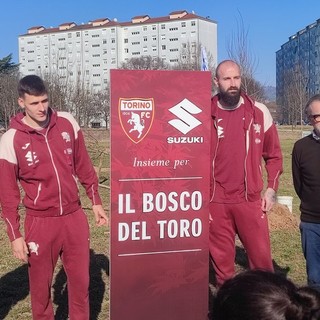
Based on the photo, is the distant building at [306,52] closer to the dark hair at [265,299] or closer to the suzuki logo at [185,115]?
the suzuki logo at [185,115]

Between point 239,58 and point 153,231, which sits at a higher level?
point 239,58

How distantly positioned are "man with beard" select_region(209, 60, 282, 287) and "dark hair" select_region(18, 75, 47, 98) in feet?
4.50

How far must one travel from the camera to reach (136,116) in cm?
403

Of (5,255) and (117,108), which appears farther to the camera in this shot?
(5,255)

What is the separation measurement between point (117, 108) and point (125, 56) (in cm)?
11592

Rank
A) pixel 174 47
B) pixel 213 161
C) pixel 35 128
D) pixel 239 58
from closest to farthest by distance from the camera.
→ pixel 35 128, pixel 213 161, pixel 239 58, pixel 174 47

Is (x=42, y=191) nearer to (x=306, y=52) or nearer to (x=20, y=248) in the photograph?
(x=20, y=248)

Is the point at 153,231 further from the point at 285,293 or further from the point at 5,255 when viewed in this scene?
the point at 5,255

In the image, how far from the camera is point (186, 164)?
166 inches


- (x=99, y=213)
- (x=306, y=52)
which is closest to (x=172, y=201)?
(x=99, y=213)

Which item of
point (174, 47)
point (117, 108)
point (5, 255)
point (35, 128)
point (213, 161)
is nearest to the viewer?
point (35, 128)

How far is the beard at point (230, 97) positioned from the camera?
414cm

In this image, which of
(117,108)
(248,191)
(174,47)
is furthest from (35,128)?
(174,47)

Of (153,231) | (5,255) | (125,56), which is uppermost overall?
(125,56)
